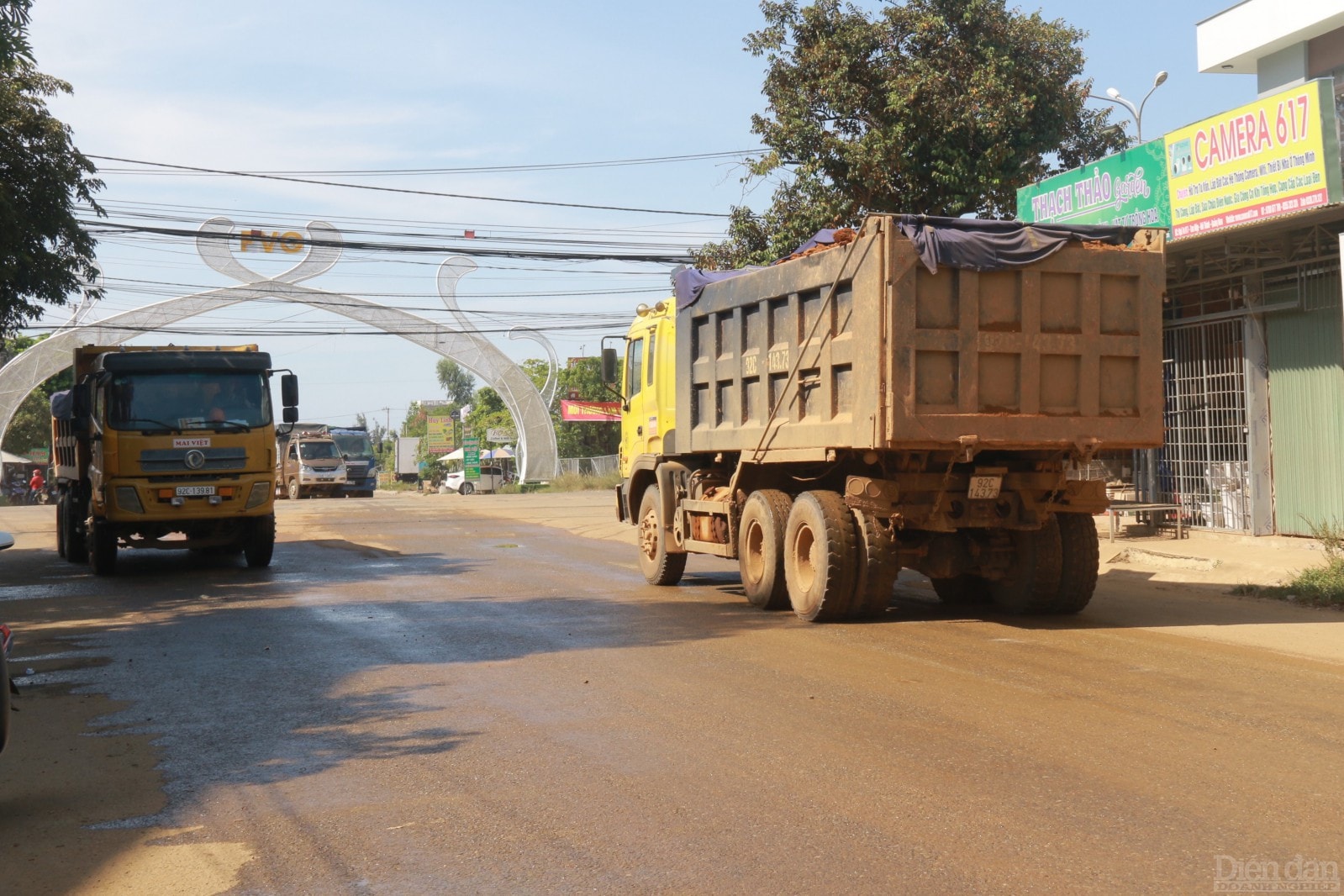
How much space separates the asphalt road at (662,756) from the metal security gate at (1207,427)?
20.9 feet

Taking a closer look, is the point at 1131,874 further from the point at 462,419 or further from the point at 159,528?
the point at 462,419

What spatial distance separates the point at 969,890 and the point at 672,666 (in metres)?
4.62

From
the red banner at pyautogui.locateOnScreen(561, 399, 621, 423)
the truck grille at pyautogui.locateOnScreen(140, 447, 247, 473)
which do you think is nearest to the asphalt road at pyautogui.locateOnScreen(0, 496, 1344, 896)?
the truck grille at pyautogui.locateOnScreen(140, 447, 247, 473)

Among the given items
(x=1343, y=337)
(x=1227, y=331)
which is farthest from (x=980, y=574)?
(x=1227, y=331)

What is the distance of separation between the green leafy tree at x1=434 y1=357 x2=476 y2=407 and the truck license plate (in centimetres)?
13091

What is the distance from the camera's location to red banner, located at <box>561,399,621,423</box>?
74750 millimetres

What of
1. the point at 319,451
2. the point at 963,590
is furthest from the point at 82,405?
the point at 319,451

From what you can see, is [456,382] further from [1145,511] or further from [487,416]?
[1145,511]

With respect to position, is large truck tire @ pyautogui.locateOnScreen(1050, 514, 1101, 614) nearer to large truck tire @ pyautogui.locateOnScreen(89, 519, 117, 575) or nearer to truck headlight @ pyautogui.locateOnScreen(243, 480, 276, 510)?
truck headlight @ pyautogui.locateOnScreen(243, 480, 276, 510)

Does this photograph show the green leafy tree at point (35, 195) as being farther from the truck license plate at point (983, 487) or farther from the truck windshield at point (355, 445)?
the truck windshield at point (355, 445)

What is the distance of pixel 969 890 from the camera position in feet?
14.0

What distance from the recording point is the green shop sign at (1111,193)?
54.6ft

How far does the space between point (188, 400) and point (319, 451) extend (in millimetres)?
34480

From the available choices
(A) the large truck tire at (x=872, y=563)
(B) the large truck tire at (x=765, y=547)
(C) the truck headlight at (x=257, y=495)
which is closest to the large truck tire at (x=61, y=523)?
(C) the truck headlight at (x=257, y=495)
